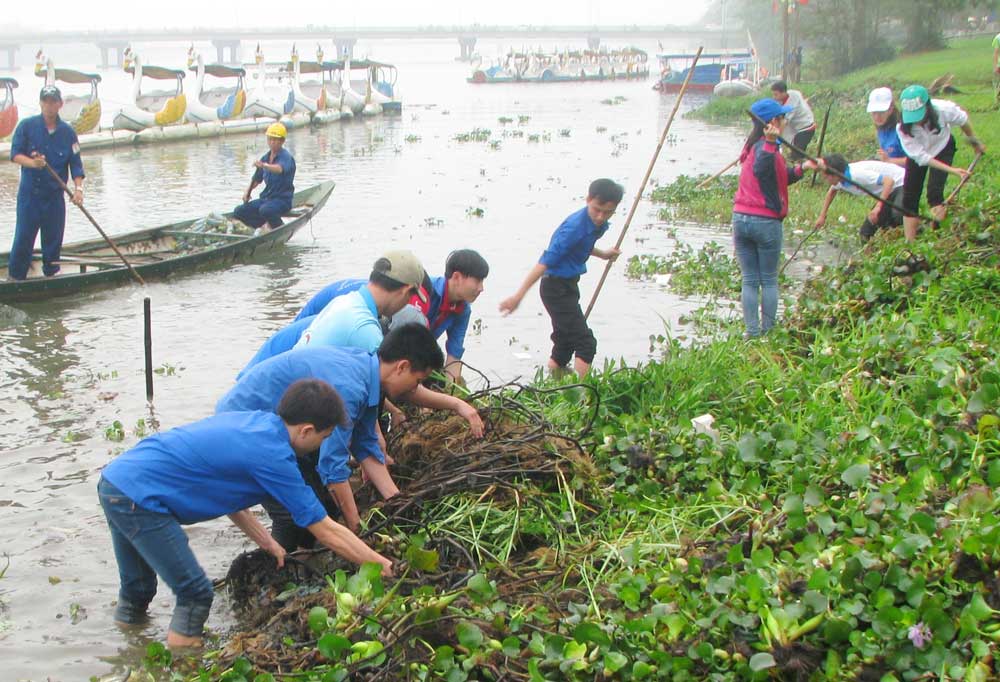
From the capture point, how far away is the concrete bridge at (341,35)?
102 metres

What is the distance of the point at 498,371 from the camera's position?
28.3ft

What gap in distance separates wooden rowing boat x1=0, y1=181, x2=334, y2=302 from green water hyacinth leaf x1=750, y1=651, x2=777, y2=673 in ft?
30.3

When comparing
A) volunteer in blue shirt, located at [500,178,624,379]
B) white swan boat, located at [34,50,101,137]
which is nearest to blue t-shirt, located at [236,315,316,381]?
volunteer in blue shirt, located at [500,178,624,379]

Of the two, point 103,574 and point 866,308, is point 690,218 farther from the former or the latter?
point 103,574

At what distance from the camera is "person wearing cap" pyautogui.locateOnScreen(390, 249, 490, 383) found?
583cm

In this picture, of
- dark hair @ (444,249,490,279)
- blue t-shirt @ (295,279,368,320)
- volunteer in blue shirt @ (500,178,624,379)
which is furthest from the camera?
volunteer in blue shirt @ (500,178,624,379)

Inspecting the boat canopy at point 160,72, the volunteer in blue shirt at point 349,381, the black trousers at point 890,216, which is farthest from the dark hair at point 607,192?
the boat canopy at point 160,72

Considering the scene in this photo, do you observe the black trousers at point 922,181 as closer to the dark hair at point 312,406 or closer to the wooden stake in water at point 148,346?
the wooden stake in water at point 148,346

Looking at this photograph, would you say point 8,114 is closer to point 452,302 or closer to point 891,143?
point 891,143

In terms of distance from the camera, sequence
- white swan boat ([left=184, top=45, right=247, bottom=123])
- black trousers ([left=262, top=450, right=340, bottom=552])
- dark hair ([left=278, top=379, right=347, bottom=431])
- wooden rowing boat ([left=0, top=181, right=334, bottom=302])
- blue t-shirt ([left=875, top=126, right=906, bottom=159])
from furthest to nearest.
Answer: white swan boat ([left=184, top=45, right=247, bottom=123])
wooden rowing boat ([left=0, top=181, right=334, bottom=302])
blue t-shirt ([left=875, top=126, right=906, bottom=159])
black trousers ([left=262, top=450, right=340, bottom=552])
dark hair ([left=278, top=379, right=347, bottom=431])

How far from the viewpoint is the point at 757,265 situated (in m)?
7.88

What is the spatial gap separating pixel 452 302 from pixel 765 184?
111 inches

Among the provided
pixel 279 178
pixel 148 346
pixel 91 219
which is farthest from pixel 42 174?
pixel 148 346

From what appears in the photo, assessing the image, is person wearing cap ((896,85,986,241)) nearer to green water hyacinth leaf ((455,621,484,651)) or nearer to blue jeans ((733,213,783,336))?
blue jeans ((733,213,783,336))
